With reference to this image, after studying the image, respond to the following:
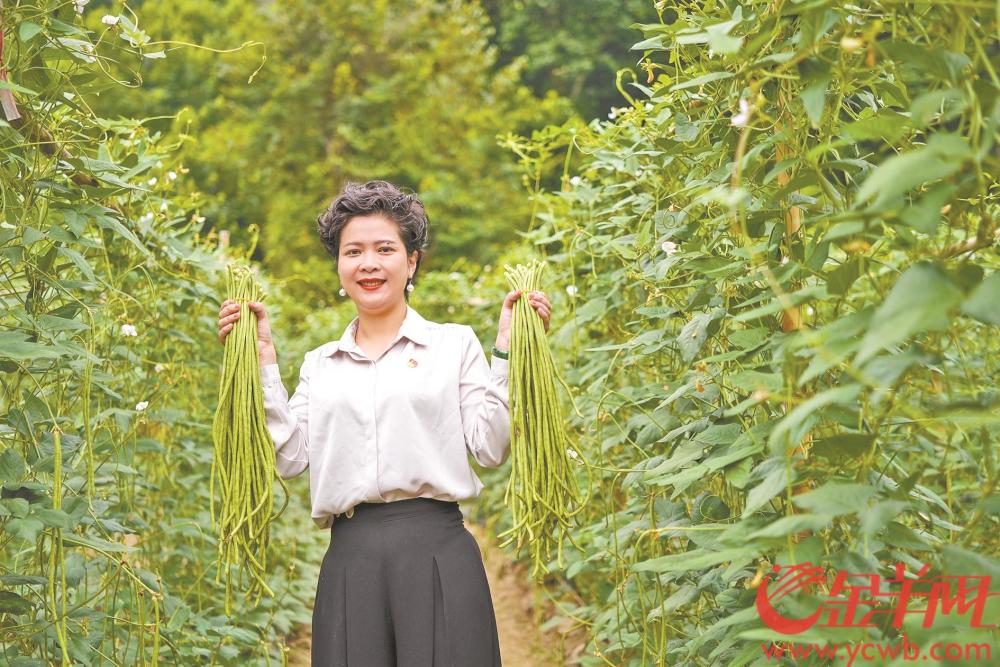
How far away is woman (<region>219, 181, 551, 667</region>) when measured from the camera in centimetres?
204

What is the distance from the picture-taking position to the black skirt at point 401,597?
2.04 meters

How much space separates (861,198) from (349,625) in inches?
60.6

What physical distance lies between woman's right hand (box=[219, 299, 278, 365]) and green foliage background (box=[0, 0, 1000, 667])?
28cm

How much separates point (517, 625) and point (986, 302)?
3.54m

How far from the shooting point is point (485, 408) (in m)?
2.09

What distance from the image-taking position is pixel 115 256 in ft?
8.20

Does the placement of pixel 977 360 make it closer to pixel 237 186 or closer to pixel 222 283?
pixel 222 283

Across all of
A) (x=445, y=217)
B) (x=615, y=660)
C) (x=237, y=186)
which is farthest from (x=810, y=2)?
(x=237, y=186)

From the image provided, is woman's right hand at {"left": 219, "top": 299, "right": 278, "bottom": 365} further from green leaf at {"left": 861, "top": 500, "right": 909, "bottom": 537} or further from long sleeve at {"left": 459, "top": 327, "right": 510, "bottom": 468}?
green leaf at {"left": 861, "top": 500, "right": 909, "bottom": 537}

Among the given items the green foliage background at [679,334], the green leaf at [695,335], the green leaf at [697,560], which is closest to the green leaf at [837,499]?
the green foliage background at [679,334]

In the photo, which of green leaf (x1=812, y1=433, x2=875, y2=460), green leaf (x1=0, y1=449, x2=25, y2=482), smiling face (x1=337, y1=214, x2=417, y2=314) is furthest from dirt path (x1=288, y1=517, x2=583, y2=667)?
green leaf (x1=812, y1=433, x2=875, y2=460)

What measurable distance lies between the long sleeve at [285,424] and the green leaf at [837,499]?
1233 millimetres

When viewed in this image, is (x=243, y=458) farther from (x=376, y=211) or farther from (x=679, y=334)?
(x=679, y=334)

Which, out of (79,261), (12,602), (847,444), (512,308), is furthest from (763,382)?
(12,602)
